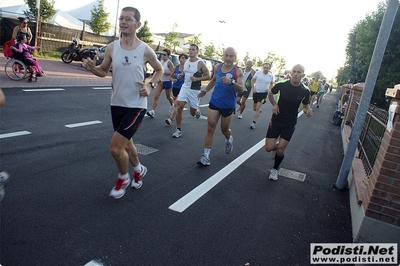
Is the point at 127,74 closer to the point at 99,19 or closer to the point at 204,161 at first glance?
the point at 204,161

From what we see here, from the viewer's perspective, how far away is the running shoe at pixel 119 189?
12.6 ft

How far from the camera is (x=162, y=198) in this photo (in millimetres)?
4078

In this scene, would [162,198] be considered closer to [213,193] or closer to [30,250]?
[213,193]

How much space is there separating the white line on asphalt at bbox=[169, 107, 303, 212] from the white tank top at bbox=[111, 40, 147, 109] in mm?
1304

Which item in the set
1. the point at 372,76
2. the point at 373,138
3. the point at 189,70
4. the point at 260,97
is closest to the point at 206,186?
the point at 372,76

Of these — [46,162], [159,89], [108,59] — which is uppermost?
[108,59]

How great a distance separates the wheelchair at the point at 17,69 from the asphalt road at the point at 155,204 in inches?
183

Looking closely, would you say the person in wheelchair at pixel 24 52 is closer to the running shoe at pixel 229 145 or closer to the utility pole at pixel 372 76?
the running shoe at pixel 229 145

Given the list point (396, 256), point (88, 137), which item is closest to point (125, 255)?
point (396, 256)

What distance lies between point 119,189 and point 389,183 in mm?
3073

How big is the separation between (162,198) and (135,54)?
5.87ft

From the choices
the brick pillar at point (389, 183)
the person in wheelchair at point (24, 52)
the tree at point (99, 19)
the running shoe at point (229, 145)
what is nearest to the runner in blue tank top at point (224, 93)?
the running shoe at point (229, 145)

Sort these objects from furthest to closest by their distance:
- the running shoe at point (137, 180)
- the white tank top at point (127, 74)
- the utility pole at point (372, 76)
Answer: the utility pole at point (372, 76) < the running shoe at point (137, 180) < the white tank top at point (127, 74)

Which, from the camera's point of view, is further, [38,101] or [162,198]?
[38,101]
